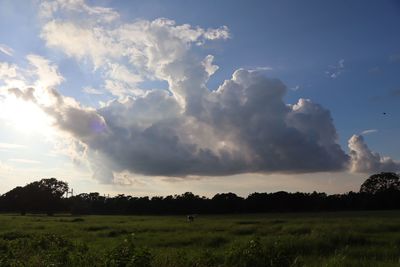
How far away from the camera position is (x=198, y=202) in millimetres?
144750

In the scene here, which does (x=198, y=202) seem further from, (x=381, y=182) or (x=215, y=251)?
A: (x=215, y=251)

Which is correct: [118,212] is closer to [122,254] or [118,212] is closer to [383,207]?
[383,207]

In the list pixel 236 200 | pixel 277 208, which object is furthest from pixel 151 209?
pixel 277 208

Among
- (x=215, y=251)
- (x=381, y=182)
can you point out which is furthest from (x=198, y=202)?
(x=215, y=251)

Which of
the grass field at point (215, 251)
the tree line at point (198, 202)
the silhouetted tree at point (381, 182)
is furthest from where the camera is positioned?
the silhouetted tree at point (381, 182)

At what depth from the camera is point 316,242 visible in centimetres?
2570

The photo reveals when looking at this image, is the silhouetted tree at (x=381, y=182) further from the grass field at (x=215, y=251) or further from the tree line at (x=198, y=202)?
the grass field at (x=215, y=251)

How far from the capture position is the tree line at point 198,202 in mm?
129625

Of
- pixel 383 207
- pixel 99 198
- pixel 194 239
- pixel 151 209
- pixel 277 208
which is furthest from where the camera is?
pixel 99 198

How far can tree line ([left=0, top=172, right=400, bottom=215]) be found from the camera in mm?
129625

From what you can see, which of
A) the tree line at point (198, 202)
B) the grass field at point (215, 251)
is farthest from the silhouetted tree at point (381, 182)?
the grass field at point (215, 251)

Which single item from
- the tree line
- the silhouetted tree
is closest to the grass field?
the tree line

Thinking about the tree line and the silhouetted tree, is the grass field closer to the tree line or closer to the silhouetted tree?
the tree line

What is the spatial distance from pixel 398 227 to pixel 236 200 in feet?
328
